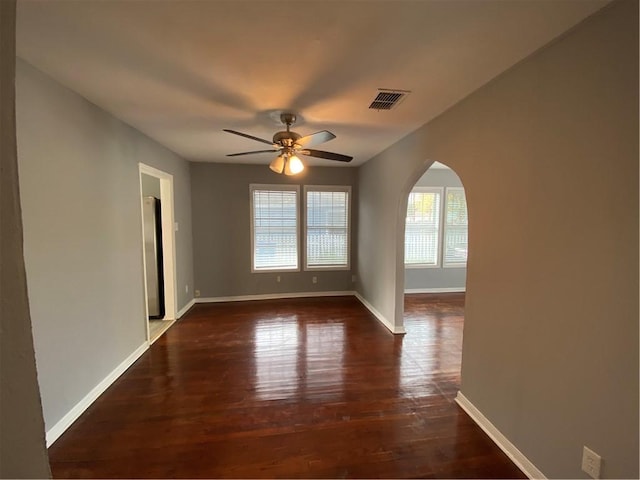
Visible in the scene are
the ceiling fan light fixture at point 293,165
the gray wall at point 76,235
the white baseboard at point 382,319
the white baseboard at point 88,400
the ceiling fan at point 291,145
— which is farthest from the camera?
the white baseboard at point 382,319

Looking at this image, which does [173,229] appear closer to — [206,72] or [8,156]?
[206,72]

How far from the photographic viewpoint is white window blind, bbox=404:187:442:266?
19.7ft

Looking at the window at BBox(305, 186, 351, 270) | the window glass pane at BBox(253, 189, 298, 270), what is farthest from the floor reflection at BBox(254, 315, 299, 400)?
the window at BBox(305, 186, 351, 270)

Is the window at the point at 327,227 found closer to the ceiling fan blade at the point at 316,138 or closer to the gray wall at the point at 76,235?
the ceiling fan blade at the point at 316,138

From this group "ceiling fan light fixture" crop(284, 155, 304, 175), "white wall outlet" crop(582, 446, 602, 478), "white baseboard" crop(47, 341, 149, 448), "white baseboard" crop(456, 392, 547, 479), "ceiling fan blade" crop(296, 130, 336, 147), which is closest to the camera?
"white wall outlet" crop(582, 446, 602, 478)

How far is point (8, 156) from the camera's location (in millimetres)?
496

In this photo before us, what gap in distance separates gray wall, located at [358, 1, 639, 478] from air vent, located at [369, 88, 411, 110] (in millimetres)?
536

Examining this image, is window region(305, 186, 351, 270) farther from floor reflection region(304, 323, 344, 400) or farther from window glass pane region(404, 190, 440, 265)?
floor reflection region(304, 323, 344, 400)

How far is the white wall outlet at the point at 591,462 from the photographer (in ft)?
4.67

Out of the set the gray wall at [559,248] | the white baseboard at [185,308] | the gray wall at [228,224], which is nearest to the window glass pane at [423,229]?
the gray wall at [228,224]

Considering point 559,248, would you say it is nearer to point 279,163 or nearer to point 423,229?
point 279,163

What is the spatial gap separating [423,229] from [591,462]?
4874mm

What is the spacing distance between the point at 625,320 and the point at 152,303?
4.99 metres

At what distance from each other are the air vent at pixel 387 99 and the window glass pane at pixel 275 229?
10.3ft
